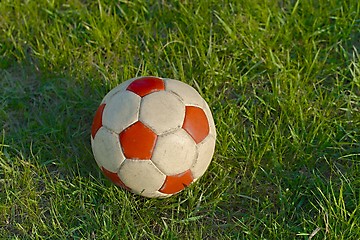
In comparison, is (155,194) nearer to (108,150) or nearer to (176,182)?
(176,182)

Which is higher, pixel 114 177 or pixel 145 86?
pixel 145 86

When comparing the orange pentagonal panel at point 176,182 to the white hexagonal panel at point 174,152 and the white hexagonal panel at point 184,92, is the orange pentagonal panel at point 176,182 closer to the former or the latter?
the white hexagonal panel at point 174,152

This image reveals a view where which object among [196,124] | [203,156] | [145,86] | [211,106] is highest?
[145,86]

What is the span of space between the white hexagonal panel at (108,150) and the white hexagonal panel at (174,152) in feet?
0.47

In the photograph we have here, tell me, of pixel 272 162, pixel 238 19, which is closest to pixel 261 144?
pixel 272 162

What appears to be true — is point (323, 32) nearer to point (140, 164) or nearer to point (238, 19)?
point (238, 19)

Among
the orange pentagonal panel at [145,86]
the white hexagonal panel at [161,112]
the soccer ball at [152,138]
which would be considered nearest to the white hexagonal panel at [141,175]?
the soccer ball at [152,138]

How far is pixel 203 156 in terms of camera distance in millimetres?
2066

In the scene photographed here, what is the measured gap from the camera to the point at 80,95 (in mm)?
2574

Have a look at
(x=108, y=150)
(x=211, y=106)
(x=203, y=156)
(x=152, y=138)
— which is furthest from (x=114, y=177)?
(x=211, y=106)

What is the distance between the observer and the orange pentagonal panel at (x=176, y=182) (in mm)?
2019


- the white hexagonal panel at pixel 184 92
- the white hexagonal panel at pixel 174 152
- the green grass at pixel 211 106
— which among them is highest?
the white hexagonal panel at pixel 184 92

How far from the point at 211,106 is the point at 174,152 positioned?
59cm

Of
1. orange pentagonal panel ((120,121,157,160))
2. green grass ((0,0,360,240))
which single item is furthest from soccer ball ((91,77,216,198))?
green grass ((0,0,360,240))
